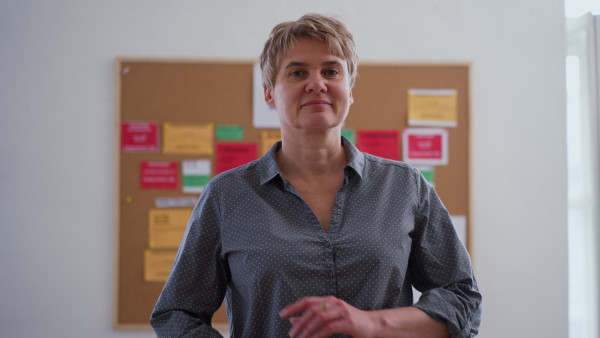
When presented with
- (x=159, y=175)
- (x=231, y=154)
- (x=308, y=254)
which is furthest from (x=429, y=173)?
(x=308, y=254)

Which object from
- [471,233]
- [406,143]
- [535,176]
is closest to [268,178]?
[406,143]

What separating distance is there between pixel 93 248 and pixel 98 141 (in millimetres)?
438

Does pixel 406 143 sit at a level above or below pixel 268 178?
above

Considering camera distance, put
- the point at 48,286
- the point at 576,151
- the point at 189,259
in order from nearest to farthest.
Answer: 1. the point at 189,259
2. the point at 48,286
3. the point at 576,151

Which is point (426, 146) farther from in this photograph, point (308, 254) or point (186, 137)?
point (308, 254)

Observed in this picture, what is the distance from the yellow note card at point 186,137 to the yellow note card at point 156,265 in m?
0.42

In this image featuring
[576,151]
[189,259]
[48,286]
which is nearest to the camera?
[189,259]

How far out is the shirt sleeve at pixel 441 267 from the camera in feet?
3.76

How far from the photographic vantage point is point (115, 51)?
7.60ft

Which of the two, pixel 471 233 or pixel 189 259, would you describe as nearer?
pixel 189 259

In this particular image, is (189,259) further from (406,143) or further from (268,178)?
(406,143)

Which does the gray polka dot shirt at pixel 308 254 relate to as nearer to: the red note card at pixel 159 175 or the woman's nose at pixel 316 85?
the woman's nose at pixel 316 85

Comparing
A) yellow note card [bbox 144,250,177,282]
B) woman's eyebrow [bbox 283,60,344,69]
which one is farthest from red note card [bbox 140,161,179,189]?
woman's eyebrow [bbox 283,60,344,69]

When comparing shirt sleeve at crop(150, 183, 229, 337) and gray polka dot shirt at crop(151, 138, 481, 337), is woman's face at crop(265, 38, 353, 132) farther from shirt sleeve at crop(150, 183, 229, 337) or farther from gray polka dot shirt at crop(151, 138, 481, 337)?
shirt sleeve at crop(150, 183, 229, 337)
